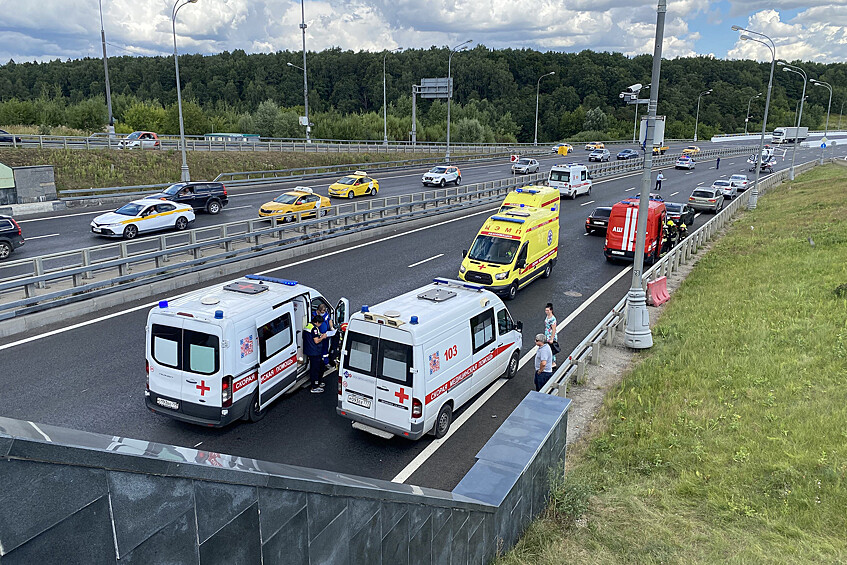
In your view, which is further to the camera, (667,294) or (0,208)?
(0,208)

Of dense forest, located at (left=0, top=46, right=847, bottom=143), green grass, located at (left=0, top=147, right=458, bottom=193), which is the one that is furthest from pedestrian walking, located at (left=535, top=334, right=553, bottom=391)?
dense forest, located at (left=0, top=46, right=847, bottom=143)

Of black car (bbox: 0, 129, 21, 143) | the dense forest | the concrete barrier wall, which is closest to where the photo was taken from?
the concrete barrier wall

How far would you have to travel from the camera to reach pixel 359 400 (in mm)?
10523

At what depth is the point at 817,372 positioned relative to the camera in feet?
39.8

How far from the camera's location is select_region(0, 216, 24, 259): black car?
69.9 feet

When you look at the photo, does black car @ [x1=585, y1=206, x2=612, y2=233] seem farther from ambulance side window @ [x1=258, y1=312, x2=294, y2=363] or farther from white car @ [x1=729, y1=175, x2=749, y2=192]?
white car @ [x1=729, y1=175, x2=749, y2=192]

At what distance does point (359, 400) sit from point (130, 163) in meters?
38.4

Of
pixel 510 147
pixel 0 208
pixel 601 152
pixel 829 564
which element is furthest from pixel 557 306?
pixel 510 147

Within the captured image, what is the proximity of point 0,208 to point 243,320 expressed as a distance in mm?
26312

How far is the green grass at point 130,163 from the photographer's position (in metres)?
37.8

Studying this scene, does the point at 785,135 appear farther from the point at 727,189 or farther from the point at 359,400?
the point at 359,400

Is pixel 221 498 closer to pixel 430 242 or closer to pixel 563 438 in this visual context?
pixel 563 438

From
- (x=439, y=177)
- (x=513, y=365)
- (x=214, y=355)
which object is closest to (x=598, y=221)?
(x=513, y=365)

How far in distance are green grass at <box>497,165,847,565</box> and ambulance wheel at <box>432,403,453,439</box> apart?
2.28 metres
